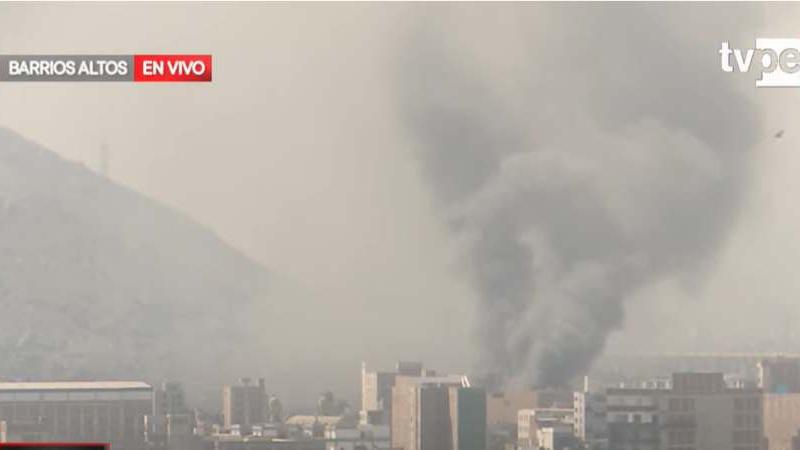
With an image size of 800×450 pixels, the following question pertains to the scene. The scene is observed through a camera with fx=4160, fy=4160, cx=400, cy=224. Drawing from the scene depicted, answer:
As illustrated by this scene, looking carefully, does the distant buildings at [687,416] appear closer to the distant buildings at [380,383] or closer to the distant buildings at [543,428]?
the distant buildings at [543,428]

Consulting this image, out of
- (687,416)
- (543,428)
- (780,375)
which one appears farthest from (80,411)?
(780,375)

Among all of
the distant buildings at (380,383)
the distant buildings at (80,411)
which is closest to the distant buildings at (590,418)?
the distant buildings at (380,383)

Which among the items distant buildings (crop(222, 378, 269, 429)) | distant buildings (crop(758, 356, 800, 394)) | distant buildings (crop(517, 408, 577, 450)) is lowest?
distant buildings (crop(517, 408, 577, 450))

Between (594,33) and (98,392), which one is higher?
(594,33)

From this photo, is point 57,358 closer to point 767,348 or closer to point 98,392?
point 98,392

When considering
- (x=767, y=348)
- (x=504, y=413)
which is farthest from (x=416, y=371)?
(x=767, y=348)

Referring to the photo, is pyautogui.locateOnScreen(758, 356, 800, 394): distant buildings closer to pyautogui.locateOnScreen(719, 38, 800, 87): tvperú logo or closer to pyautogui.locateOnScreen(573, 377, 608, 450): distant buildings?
pyautogui.locateOnScreen(573, 377, 608, 450): distant buildings

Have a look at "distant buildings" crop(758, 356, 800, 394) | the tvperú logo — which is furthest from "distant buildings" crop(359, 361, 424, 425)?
the tvperú logo

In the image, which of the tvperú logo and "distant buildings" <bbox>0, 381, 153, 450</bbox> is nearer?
"distant buildings" <bbox>0, 381, 153, 450</bbox>
